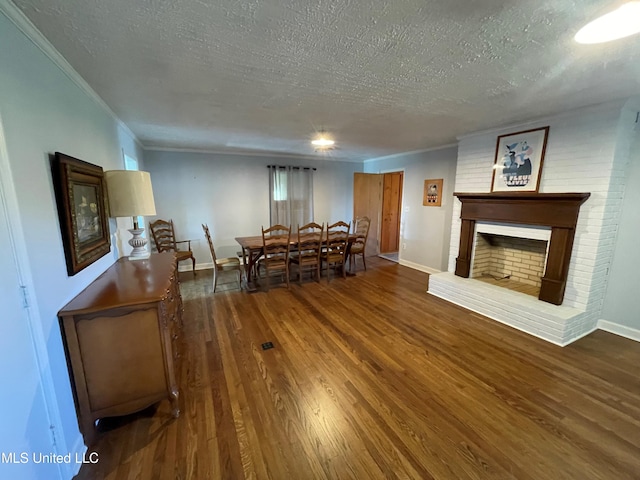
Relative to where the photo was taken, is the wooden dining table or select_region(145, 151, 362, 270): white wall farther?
select_region(145, 151, 362, 270): white wall

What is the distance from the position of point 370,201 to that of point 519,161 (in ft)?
9.95

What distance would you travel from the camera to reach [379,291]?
4.01 meters

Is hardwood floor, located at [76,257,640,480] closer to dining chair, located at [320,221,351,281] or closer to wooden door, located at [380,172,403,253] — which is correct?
dining chair, located at [320,221,351,281]

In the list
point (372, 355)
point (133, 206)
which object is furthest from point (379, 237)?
point (133, 206)

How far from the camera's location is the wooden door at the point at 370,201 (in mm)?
5691

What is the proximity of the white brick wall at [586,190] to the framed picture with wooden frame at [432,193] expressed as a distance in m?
1.63

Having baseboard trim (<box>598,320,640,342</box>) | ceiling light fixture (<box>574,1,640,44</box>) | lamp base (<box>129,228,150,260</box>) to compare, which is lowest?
baseboard trim (<box>598,320,640,342</box>)

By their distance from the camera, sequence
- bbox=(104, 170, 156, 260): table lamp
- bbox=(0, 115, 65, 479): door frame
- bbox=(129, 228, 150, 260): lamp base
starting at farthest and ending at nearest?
bbox=(129, 228, 150, 260): lamp base
bbox=(104, 170, 156, 260): table lamp
bbox=(0, 115, 65, 479): door frame

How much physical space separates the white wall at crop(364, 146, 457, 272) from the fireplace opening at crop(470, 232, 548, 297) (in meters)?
0.80

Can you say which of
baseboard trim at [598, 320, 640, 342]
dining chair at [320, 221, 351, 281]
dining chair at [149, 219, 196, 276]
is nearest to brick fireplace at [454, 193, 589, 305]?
baseboard trim at [598, 320, 640, 342]

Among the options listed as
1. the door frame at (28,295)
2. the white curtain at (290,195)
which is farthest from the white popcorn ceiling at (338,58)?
the white curtain at (290,195)

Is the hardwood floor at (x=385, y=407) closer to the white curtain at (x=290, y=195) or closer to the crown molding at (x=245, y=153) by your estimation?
the white curtain at (x=290, y=195)

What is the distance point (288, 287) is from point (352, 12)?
11.5ft

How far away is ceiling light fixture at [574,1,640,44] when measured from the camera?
1.15m
